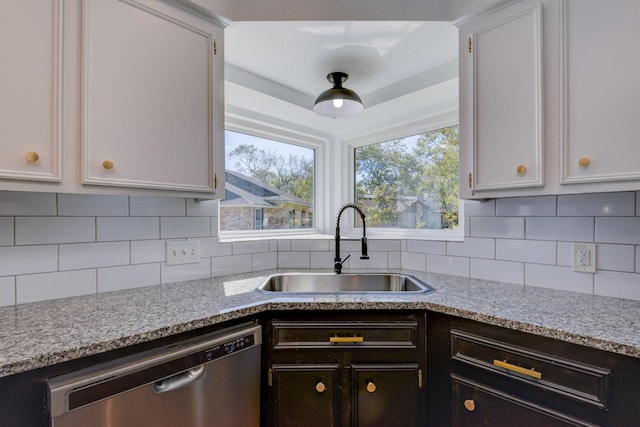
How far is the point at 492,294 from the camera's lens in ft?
4.32

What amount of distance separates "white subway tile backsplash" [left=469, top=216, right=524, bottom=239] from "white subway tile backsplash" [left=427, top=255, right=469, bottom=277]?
0.16 meters

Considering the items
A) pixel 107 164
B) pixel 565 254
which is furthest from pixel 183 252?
pixel 565 254

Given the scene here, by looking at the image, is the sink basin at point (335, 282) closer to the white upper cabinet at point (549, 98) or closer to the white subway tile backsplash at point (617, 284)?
the white upper cabinet at point (549, 98)

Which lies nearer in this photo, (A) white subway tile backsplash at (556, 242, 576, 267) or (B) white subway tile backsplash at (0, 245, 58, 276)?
(B) white subway tile backsplash at (0, 245, 58, 276)

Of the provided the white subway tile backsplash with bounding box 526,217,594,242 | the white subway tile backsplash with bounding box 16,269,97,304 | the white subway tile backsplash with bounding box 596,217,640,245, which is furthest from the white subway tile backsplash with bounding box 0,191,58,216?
the white subway tile backsplash with bounding box 596,217,640,245

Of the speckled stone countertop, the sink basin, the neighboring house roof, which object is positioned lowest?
the sink basin

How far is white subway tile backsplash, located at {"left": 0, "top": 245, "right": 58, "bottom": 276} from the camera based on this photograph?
1140 mm

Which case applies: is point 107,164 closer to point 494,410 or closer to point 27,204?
point 27,204

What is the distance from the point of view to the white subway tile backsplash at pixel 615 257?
4.02ft

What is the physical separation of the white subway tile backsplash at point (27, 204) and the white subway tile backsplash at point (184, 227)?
1.37 feet

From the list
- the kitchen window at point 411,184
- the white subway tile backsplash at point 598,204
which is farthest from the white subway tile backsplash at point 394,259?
the white subway tile backsplash at point 598,204

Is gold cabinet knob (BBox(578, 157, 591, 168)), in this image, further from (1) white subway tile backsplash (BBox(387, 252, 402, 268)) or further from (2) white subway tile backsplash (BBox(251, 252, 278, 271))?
(2) white subway tile backsplash (BBox(251, 252, 278, 271))

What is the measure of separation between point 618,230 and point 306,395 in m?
1.40

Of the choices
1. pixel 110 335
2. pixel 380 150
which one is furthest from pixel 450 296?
pixel 380 150
